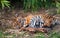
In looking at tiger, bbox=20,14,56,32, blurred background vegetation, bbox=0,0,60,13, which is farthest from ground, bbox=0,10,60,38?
blurred background vegetation, bbox=0,0,60,13

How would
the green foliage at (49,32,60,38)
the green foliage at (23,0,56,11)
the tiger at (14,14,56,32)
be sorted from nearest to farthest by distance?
the green foliage at (49,32,60,38) < the tiger at (14,14,56,32) < the green foliage at (23,0,56,11)

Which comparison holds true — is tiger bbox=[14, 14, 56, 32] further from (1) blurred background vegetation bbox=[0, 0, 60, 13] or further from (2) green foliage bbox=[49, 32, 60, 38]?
(1) blurred background vegetation bbox=[0, 0, 60, 13]

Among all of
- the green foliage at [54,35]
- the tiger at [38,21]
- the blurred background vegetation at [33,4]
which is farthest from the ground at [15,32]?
the blurred background vegetation at [33,4]

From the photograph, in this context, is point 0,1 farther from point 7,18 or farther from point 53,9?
point 53,9

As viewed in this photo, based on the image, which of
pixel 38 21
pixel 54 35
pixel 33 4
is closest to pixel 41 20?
pixel 38 21

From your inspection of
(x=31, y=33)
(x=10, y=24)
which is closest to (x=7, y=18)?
(x=10, y=24)

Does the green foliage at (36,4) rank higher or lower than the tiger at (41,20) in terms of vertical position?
higher

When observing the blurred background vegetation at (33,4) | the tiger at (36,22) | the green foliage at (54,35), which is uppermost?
the blurred background vegetation at (33,4)

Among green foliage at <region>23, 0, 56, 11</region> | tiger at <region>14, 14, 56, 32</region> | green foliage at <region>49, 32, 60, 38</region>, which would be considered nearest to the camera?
green foliage at <region>49, 32, 60, 38</region>

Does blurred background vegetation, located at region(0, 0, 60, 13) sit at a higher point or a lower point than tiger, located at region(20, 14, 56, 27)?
higher

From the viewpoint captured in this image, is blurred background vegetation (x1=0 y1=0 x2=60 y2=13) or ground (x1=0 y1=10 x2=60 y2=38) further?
blurred background vegetation (x1=0 y1=0 x2=60 y2=13)

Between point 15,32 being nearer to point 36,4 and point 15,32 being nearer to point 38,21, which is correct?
point 38,21

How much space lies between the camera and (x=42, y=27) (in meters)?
3.77

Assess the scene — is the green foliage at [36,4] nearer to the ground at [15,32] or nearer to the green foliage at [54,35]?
the ground at [15,32]
